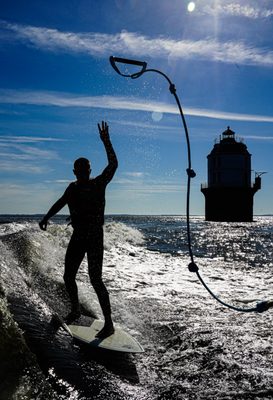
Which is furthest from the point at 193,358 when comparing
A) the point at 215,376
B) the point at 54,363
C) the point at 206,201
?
the point at 206,201

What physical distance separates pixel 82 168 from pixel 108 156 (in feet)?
1.31

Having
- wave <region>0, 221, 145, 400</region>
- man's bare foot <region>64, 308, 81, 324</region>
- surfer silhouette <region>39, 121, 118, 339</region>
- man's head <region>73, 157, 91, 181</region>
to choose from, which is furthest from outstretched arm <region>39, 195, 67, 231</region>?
man's bare foot <region>64, 308, 81, 324</region>

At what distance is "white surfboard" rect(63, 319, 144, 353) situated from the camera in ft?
16.3

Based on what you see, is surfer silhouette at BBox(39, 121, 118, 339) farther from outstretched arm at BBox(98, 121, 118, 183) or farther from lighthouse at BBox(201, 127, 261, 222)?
lighthouse at BBox(201, 127, 261, 222)

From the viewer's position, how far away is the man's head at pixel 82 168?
5.36 meters

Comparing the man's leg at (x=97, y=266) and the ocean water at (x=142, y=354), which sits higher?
the man's leg at (x=97, y=266)

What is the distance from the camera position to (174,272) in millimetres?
13727

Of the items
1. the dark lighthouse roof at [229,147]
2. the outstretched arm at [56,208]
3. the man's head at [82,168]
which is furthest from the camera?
the dark lighthouse roof at [229,147]

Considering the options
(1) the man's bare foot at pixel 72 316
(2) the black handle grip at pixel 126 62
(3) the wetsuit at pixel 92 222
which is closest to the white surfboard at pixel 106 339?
(1) the man's bare foot at pixel 72 316

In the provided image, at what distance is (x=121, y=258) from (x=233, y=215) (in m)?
58.1

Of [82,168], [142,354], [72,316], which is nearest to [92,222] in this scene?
[82,168]

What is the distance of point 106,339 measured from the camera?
5.20 meters

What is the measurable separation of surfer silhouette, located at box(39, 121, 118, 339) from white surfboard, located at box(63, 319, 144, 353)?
0.11m

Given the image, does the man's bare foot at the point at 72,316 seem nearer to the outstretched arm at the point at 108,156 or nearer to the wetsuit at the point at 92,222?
the wetsuit at the point at 92,222
